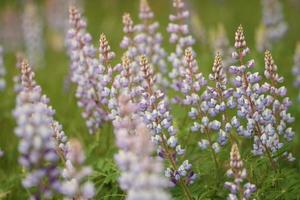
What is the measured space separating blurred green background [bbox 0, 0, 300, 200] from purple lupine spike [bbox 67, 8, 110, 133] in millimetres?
276

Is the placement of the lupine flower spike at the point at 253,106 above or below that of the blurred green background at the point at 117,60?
below

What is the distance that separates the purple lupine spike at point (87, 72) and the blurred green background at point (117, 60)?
276 mm

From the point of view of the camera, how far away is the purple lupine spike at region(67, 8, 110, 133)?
19.3ft

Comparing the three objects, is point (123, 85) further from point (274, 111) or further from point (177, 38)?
point (177, 38)

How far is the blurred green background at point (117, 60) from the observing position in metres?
5.63

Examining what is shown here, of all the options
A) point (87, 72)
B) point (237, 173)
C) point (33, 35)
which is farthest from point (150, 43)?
point (33, 35)

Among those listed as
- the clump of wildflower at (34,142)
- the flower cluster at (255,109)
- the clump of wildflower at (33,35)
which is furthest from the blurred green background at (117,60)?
the clump of wildflower at (34,142)

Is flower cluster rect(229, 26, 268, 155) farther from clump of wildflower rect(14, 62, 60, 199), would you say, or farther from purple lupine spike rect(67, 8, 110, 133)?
clump of wildflower rect(14, 62, 60, 199)

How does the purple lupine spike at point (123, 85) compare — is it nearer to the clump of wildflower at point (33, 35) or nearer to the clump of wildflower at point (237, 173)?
the clump of wildflower at point (237, 173)

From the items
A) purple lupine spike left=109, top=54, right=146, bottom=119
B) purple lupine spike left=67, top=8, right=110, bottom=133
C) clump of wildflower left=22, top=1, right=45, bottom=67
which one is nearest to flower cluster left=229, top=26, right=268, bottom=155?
purple lupine spike left=109, top=54, right=146, bottom=119

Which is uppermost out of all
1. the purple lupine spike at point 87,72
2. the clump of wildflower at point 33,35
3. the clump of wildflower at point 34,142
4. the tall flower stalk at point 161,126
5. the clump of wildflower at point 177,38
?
the clump of wildflower at point 33,35

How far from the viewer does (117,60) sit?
427 inches

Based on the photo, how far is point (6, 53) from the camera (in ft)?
43.3

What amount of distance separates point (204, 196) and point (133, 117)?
0.89 meters
